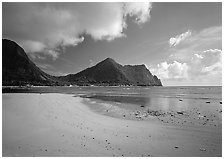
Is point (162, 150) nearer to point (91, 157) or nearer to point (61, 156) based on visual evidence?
point (91, 157)

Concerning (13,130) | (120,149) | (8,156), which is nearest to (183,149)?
(120,149)

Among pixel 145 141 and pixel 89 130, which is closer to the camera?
pixel 145 141

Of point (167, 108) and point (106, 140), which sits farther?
point (167, 108)

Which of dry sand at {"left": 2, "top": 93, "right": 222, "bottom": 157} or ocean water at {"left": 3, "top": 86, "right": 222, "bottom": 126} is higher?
dry sand at {"left": 2, "top": 93, "right": 222, "bottom": 157}

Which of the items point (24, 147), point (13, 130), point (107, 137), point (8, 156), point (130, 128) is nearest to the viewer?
point (8, 156)

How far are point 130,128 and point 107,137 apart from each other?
9.04 ft

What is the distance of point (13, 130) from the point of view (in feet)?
32.9

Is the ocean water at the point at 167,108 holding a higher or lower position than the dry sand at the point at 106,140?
lower

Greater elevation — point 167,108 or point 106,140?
point 106,140

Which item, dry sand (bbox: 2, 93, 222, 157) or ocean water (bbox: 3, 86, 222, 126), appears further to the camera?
ocean water (bbox: 3, 86, 222, 126)

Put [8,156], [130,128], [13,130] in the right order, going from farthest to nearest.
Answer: [130,128] < [13,130] < [8,156]

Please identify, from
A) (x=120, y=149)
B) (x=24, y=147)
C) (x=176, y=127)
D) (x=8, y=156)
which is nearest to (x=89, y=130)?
(x=120, y=149)

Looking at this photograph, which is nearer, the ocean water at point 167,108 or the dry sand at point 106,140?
the dry sand at point 106,140

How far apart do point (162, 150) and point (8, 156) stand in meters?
7.68
